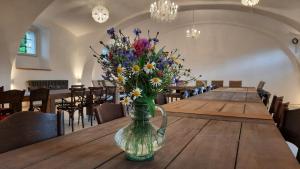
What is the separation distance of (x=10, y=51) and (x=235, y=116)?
4.98 metres

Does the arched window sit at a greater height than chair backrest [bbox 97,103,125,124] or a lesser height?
greater

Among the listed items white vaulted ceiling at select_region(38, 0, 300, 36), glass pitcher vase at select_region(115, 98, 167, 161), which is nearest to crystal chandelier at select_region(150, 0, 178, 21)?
white vaulted ceiling at select_region(38, 0, 300, 36)

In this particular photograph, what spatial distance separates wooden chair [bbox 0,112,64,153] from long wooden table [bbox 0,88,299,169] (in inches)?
4.1

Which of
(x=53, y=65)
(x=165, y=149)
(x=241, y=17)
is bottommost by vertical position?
(x=165, y=149)

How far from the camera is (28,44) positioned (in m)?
6.99

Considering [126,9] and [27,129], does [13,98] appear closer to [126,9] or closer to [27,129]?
[27,129]

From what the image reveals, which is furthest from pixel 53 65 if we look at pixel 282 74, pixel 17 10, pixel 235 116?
pixel 282 74

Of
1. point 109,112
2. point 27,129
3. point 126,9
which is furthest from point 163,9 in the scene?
point 27,129

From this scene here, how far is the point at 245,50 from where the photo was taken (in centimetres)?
995

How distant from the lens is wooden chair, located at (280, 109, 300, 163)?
151 centimetres

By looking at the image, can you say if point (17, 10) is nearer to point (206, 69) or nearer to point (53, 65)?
point (53, 65)

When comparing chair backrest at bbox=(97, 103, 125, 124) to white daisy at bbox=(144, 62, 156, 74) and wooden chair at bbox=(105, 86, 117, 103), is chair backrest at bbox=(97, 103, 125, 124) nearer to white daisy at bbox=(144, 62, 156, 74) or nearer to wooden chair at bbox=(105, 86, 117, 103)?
white daisy at bbox=(144, 62, 156, 74)

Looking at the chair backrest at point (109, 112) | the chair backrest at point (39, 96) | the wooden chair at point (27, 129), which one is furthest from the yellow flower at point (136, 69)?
the chair backrest at point (39, 96)

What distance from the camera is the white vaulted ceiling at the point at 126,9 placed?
5.92m
